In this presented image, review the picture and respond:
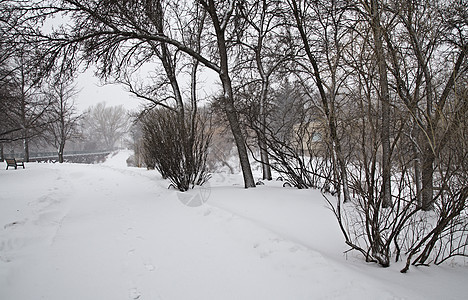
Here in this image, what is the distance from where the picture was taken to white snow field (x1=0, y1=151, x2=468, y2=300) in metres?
1.87

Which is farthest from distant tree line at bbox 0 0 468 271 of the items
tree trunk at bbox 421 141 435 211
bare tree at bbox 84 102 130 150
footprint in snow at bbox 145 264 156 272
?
bare tree at bbox 84 102 130 150

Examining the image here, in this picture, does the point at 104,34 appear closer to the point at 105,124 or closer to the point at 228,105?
the point at 228,105

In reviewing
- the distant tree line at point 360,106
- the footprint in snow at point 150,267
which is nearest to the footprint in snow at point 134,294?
the footprint in snow at point 150,267

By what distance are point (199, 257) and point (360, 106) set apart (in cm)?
245

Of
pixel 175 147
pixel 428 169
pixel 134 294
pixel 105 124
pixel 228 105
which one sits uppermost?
pixel 105 124

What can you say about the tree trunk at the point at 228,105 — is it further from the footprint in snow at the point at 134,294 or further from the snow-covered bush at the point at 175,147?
the footprint in snow at the point at 134,294

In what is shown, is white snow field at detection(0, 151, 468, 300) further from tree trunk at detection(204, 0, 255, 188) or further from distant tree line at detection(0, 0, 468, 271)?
tree trunk at detection(204, 0, 255, 188)

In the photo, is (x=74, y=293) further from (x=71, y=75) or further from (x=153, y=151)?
(x=71, y=75)

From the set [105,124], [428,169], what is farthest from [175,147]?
[105,124]

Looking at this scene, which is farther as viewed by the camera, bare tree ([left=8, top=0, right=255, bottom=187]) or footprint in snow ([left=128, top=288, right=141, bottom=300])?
bare tree ([left=8, top=0, right=255, bottom=187])

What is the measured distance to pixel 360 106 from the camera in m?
2.23

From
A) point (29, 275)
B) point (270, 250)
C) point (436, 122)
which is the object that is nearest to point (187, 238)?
point (270, 250)

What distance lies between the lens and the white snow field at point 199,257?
1867mm

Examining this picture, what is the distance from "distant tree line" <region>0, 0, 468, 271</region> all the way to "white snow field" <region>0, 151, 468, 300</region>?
1.18 feet
